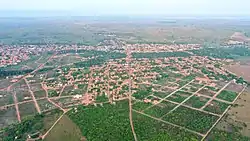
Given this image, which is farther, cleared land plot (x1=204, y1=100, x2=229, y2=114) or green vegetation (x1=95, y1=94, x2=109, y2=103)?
green vegetation (x1=95, y1=94, x2=109, y2=103)

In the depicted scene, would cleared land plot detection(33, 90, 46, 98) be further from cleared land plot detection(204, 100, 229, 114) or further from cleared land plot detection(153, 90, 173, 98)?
cleared land plot detection(204, 100, 229, 114)

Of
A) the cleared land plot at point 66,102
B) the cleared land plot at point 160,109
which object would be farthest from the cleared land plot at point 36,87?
the cleared land plot at point 160,109

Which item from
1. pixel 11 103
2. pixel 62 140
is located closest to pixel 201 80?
pixel 62 140

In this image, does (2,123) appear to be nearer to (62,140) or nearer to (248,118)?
(62,140)

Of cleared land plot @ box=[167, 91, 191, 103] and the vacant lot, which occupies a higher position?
cleared land plot @ box=[167, 91, 191, 103]

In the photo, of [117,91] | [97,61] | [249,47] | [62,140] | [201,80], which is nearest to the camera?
[62,140]

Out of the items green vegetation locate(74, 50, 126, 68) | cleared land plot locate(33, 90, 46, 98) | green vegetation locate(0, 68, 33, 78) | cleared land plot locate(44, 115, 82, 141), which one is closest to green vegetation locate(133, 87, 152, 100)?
cleared land plot locate(44, 115, 82, 141)
